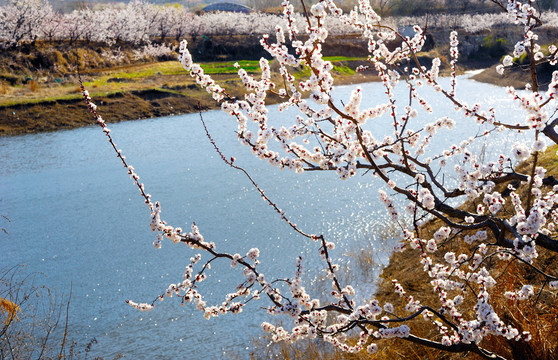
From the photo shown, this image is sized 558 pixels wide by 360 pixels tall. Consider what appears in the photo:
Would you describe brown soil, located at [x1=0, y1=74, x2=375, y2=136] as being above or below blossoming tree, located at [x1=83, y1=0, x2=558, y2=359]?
below

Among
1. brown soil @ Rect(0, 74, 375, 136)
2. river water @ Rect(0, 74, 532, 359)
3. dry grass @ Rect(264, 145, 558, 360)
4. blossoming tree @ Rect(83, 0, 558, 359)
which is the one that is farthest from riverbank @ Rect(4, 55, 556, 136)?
blossoming tree @ Rect(83, 0, 558, 359)

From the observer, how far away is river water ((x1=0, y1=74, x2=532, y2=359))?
246 inches

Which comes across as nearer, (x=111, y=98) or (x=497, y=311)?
(x=497, y=311)

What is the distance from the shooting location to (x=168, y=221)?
9281 millimetres

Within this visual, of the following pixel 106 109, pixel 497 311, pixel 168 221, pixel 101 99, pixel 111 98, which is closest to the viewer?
pixel 497 311

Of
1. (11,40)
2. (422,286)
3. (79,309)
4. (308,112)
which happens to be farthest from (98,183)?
(11,40)

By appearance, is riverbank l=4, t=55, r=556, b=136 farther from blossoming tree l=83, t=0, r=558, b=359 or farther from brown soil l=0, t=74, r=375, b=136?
blossoming tree l=83, t=0, r=558, b=359

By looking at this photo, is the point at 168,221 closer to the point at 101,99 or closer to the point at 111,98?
the point at 101,99

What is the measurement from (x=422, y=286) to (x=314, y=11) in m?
4.74

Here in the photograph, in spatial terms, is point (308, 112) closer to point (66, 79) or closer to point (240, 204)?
point (240, 204)

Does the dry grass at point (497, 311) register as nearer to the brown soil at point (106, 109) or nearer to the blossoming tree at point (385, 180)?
the blossoming tree at point (385, 180)

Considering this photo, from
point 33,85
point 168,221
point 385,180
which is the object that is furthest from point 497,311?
point 33,85

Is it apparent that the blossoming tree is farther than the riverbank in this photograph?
No

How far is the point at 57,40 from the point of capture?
3541 centimetres
